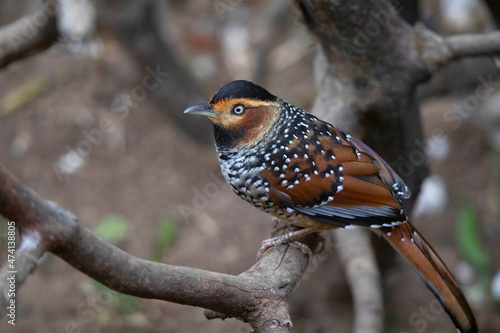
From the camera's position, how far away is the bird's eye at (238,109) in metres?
2.89

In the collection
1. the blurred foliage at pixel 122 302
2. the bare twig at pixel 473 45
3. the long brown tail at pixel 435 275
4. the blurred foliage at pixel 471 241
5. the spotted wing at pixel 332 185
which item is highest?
the bare twig at pixel 473 45

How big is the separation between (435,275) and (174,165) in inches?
153

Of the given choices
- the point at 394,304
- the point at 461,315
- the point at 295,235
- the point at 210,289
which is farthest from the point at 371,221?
the point at 394,304

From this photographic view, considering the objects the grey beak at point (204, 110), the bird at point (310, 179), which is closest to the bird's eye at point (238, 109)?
the bird at point (310, 179)

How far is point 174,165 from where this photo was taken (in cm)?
623

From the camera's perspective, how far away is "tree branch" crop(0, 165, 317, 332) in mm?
1619

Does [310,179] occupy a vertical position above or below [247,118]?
below

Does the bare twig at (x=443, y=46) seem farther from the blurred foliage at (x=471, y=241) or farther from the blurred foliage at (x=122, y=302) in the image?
the blurred foliage at (x=122, y=302)

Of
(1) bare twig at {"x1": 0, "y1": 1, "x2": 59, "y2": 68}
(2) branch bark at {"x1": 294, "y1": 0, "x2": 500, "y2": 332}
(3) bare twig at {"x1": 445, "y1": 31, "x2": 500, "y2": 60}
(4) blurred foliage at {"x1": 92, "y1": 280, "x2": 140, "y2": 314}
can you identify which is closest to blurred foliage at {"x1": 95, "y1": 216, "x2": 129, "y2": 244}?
(4) blurred foliage at {"x1": 92, "y1": 280, "x2": 140, "y2": 314}

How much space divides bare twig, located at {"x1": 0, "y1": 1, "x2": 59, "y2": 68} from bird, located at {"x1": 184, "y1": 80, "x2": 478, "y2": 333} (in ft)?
4.72

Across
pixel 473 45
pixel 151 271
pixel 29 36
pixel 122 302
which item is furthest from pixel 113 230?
pixel 473 45

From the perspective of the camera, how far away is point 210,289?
209 centimetres

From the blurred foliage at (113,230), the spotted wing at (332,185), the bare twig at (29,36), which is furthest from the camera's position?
the blurred foliage at (113,230)

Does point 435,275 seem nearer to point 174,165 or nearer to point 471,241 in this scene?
point 471,241
